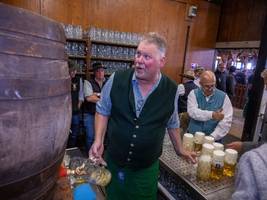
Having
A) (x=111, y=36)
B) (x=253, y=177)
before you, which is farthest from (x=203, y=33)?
(x=253, y=177)

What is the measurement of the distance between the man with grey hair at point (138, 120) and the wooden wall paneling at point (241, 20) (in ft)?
14.9

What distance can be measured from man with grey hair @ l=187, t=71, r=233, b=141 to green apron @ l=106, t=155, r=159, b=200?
0.82m

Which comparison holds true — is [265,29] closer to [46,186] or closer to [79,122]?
[79,122]

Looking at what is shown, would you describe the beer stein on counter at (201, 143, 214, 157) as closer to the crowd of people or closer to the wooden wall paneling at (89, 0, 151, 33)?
the crowd of people

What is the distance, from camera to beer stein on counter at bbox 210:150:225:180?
1.34 metres

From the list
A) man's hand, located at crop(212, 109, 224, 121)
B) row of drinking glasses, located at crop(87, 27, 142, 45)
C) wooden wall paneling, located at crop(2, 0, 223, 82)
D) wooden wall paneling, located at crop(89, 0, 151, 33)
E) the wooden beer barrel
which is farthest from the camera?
wooden wall paneling, located at crop(89, 0, 151, 33)

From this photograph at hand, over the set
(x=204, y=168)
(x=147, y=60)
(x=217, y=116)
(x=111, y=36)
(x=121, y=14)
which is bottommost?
(x=204, y=168)

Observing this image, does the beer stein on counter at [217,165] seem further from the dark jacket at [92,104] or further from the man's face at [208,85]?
the dark jacket at [92,104]

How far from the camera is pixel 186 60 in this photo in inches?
217

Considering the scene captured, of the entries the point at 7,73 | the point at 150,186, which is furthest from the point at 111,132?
the point at 7,73

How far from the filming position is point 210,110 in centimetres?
213

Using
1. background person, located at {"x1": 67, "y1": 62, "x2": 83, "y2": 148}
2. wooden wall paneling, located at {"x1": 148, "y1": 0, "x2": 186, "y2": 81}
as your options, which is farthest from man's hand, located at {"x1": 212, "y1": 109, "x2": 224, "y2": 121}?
wooden wall paneling, located at {"x1": 148, "y1": 0, "x2": 186, "y2": 81}

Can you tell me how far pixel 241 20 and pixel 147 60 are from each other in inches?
196

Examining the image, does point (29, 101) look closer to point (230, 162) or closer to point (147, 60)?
point (147, 60)
